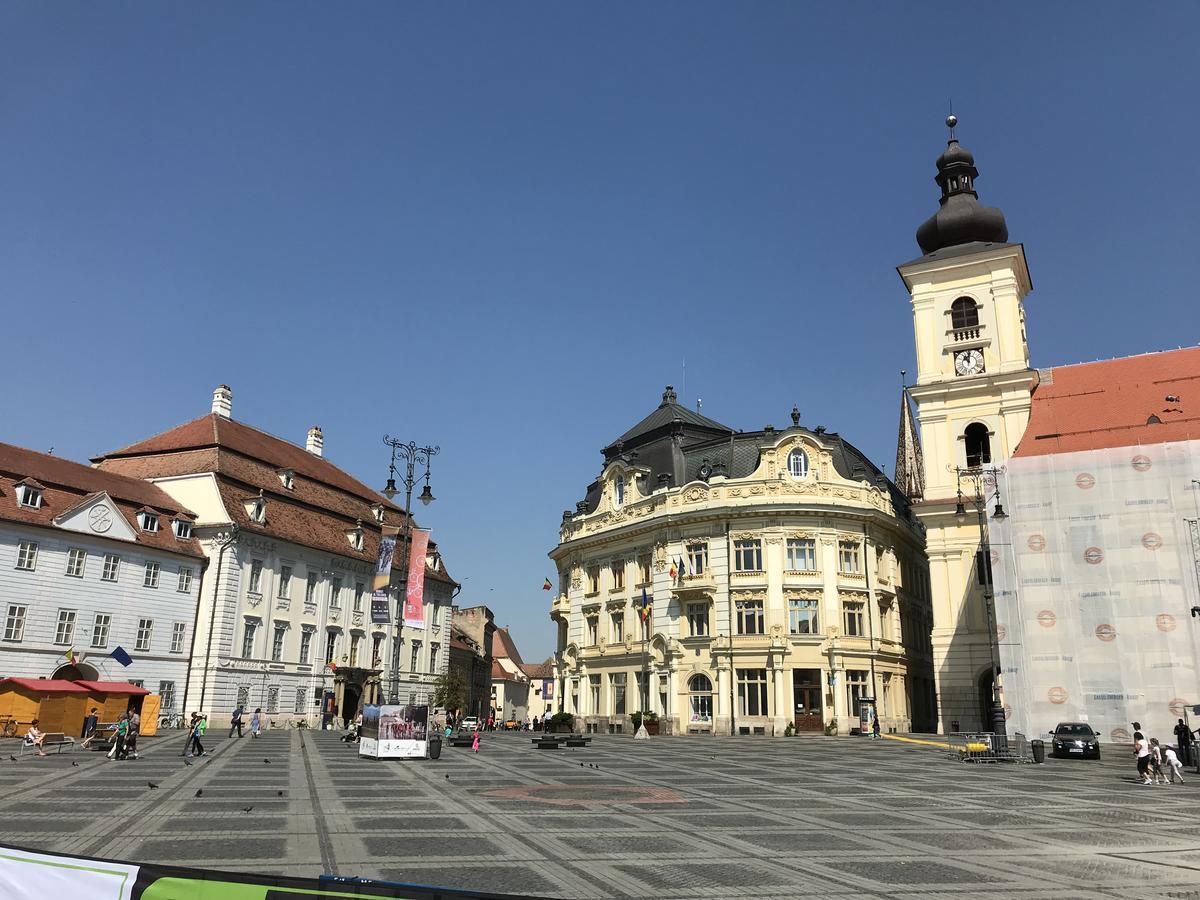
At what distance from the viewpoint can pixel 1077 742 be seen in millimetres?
33344

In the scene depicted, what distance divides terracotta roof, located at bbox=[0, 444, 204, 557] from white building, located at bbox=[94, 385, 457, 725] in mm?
1688

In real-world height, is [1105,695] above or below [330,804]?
above

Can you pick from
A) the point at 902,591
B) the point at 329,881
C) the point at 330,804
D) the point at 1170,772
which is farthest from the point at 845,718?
the point at 329,881

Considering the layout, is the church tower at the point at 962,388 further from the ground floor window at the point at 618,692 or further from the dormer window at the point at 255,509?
the dormer window at the point at 255,509

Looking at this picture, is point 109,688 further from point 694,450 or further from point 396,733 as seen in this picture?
point 694,450

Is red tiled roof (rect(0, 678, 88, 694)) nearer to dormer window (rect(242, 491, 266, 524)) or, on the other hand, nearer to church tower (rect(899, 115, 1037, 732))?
A: dormer window (rect(242, 491, 266, 524))

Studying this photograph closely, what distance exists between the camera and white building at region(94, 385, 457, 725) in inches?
1991

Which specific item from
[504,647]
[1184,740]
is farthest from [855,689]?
[504,647]

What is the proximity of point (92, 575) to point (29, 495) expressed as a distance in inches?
192

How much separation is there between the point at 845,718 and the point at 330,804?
126 feet

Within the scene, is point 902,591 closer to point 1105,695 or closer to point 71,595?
point 1105,695

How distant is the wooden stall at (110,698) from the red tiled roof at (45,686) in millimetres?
375

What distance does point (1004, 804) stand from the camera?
748 inches

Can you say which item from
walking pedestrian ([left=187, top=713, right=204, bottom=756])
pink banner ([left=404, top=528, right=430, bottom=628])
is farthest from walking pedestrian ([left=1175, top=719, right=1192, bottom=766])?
walking pedestrian ([left=187, top=713, right=204, bottom=756])
